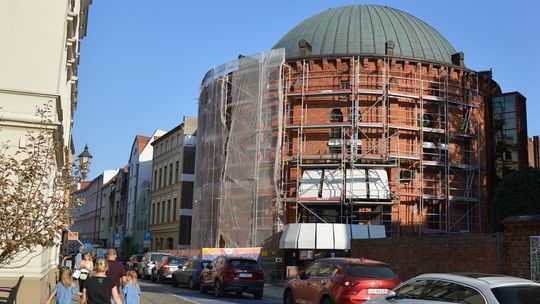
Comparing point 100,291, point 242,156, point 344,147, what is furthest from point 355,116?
point 100,291

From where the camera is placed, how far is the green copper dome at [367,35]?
3856 centimetres

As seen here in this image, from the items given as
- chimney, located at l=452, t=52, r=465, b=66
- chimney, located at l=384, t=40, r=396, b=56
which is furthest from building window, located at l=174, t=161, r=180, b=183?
chimney, located at l=452, t=52, r=465, b=66

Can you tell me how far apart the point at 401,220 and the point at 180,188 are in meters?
25.3

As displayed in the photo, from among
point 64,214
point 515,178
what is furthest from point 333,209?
point 64,214

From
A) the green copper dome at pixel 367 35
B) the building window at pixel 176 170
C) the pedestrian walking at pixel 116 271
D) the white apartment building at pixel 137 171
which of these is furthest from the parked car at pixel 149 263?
the white apartment building at pixel 137 171

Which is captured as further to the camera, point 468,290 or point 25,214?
point 25,214

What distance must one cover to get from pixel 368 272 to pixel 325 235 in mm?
16549

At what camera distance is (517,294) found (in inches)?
310

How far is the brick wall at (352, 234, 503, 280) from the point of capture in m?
16.7

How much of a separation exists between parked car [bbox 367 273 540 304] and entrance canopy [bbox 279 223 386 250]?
67.4ft

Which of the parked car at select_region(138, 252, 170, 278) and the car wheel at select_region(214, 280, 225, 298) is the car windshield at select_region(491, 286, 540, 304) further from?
the parked car at select_region(138, 252, 170, 278)

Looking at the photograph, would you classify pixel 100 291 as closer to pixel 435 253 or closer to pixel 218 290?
pixel 435 253

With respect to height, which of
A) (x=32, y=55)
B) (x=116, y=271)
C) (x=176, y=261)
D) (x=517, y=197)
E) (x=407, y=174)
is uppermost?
(x=32, y=55)

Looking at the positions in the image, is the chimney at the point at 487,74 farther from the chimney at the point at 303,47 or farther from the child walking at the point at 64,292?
the child walking at the point at 64,292
